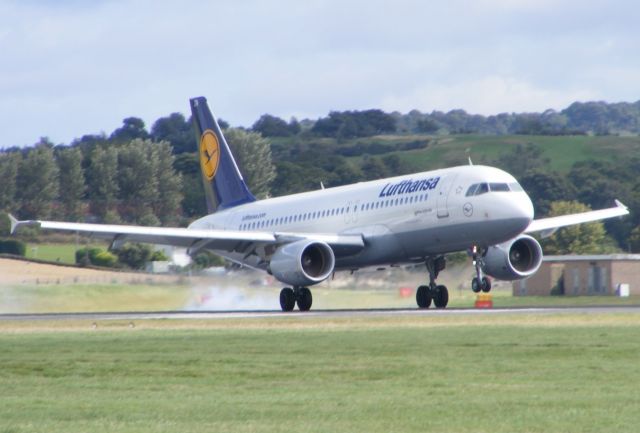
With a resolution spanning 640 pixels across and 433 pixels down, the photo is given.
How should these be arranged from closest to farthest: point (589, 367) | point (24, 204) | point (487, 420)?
point (487, 420) < point (589, 367) < point (24, 204)

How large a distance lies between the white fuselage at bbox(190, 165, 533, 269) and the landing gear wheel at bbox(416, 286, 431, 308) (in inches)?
35.9

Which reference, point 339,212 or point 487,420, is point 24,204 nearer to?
point 339,212

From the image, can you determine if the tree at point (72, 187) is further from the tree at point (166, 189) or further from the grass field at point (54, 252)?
the grass field at point (54, 252)

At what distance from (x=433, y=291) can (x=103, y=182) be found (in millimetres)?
65627

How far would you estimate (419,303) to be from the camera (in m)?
46.0

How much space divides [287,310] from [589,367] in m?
22.6

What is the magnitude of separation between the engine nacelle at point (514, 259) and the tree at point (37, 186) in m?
64.0

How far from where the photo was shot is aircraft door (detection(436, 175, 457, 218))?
43.1 m

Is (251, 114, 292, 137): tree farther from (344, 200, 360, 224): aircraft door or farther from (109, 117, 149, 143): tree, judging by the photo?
(344, 200, 360, 224): aircraft door

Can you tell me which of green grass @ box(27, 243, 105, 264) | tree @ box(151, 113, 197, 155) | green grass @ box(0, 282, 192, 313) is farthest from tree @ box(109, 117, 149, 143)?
green grass @ box(0, 282, 192, 313)

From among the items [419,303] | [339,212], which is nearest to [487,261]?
[419,303]

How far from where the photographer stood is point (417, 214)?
1731 inches

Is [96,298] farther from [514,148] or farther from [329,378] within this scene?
[514,148]

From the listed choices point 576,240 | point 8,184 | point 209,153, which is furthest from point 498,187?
point 8,184
